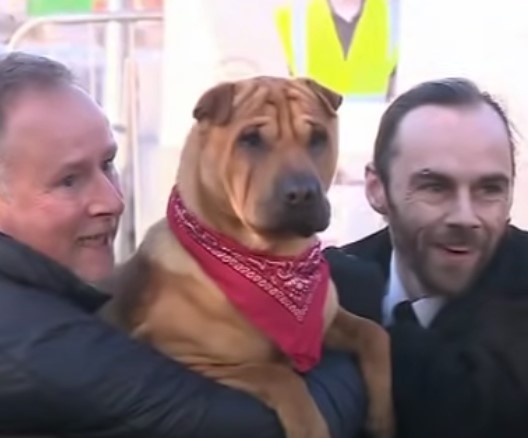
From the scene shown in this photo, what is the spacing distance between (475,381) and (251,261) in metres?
0.38

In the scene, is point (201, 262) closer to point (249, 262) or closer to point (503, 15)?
point (249, 262)

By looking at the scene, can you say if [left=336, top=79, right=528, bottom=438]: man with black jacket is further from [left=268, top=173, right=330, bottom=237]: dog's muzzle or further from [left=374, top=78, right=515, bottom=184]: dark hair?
[left=268, top=173, right=330, bottom=237]: dog's muzzle

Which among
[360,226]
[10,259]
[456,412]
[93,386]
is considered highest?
[10,259]

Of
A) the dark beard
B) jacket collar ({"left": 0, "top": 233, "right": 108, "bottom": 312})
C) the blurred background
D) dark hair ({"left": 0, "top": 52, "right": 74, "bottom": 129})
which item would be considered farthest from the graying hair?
the blurred background

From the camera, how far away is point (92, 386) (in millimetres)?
1769

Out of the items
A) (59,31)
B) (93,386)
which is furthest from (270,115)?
(59,31)

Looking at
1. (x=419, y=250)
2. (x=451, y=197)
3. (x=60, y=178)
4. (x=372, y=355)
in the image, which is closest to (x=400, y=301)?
(x=419, y=250)

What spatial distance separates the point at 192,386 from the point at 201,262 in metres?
0.32

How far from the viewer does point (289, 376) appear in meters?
2.05

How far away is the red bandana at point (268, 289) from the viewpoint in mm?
2102

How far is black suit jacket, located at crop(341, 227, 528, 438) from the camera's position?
6.57 feet

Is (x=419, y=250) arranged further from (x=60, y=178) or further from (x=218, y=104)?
(x=60, y=178)

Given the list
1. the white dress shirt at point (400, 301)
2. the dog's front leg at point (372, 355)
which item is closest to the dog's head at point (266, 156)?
the dog's front leg at point (372, 355)

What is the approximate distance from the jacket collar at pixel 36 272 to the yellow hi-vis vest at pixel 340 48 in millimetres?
1747
